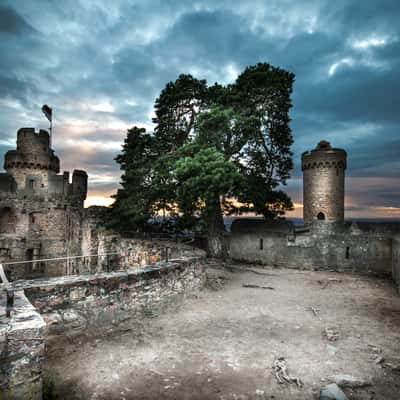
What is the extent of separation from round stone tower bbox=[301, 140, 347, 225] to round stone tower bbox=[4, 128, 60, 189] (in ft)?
85.9

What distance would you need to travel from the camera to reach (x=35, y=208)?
89.0 feet

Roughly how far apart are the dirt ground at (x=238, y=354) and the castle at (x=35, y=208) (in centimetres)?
2171

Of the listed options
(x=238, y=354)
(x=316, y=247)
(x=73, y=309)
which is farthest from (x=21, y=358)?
(x=316, y=247)

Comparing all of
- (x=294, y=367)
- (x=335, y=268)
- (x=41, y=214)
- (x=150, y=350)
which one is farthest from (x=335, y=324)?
(x=41, y=214)

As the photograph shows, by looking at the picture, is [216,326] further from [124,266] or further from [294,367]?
[124,266]

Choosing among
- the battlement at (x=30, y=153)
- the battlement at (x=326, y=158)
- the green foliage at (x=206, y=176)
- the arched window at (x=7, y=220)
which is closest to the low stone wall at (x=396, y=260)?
the green foliage at (x=206, y=176)

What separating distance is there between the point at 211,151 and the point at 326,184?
43.5 ft

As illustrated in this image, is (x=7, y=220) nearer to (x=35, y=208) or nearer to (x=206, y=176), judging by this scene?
(x=35, y=208)

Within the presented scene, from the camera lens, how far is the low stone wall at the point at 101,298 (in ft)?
17.6

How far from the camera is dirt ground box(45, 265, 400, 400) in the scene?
164 inches

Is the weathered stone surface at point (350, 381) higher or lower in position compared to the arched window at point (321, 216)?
lower

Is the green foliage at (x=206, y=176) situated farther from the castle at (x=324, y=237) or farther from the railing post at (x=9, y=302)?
the railing post at (x=9, y=302)

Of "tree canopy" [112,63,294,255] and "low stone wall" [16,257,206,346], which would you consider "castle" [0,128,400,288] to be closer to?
"tree canopy" [112,63,294,255]

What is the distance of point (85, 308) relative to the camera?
229 inches
